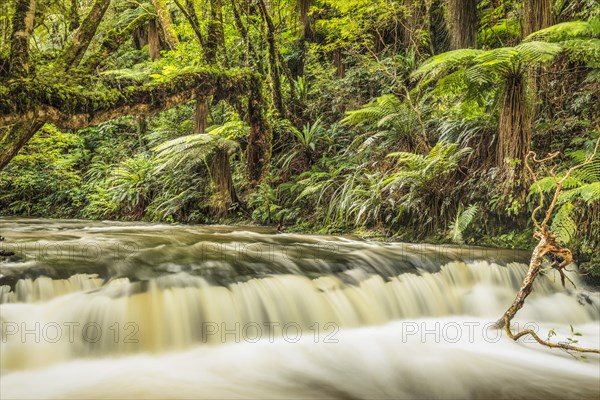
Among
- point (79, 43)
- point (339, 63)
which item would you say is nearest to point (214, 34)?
point (79, 43)

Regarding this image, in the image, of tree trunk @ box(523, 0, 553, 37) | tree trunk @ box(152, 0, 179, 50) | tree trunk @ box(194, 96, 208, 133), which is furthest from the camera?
tree trunk @ box(194, 96, 208, 133)

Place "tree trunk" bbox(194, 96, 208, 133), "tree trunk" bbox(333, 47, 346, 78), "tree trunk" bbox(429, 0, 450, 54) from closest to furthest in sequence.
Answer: "tree trunk" bbox(194, 96, 208, 133), "tree trunk" bbox(429, 0, 450, 54), "tree trunk" bbox(333, 47, 346, 78)

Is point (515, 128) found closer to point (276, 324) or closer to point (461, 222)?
point (461, 222)

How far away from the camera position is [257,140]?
7.62 metres

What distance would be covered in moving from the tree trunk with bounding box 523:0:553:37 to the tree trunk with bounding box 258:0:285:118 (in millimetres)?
4499

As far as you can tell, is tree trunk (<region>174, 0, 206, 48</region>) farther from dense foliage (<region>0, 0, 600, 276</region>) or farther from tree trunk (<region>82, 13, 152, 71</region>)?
tree trunk (<region>82, 13, 152, 71</region>)

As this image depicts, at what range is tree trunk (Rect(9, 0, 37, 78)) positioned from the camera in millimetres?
4043

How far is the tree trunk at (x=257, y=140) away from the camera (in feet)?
23.6

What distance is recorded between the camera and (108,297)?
11.0 feet

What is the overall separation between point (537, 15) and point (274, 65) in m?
4.67

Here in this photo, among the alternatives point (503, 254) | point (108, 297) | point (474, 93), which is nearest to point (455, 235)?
point (503, 254)

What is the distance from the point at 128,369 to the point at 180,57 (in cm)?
745

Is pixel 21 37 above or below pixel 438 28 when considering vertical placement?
below

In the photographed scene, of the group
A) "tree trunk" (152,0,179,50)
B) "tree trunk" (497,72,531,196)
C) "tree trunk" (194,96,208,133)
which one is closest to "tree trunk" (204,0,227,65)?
"tree trunk" (152,0,179,50)
